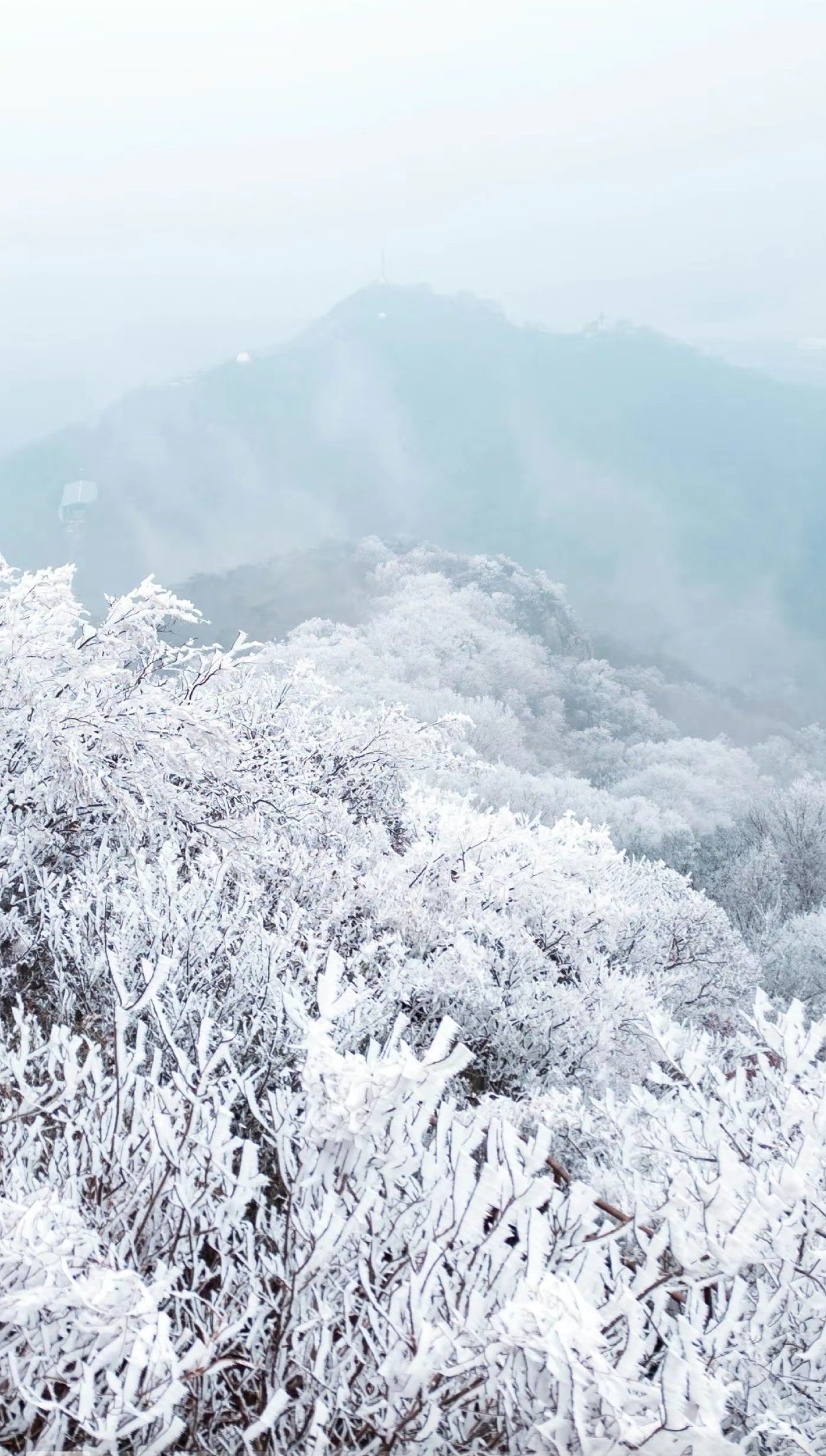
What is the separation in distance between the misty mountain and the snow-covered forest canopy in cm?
10797

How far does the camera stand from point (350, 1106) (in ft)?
6.65

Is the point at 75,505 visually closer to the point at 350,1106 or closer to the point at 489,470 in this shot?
the point at 489,470

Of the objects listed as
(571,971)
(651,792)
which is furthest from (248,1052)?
(651,792)

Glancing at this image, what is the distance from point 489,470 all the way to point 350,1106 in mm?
167549

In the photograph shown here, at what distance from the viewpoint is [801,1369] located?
2.25 metres

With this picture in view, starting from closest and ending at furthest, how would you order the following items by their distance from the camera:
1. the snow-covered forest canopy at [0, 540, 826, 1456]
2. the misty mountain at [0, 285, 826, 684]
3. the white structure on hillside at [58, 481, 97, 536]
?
the snow-covered forest canopy at [0, 540, 826, 1456] < the misty mountain at [0, 285, 826, 684] < the white structure on hillside at [58, 481, 97, 536]

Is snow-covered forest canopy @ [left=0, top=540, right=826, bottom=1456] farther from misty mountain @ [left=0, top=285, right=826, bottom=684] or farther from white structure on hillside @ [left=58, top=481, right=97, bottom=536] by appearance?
white structure on hillside @ [left=58, top=481, right=97, bottom=536]

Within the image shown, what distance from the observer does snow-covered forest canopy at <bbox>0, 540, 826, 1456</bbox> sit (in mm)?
1894

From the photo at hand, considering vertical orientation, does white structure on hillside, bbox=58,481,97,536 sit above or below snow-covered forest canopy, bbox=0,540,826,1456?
below

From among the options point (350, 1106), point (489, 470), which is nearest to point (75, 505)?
point (489, 470)

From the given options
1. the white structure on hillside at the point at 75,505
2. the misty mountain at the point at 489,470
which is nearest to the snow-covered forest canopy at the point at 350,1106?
the misty mountain at the point at 489,470

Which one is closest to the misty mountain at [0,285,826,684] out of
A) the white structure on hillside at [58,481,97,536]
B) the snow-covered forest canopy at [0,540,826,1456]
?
the white structure on hillside at [58,481,97,536]

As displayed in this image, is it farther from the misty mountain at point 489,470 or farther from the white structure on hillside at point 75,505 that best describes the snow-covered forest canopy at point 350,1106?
the white structure on hillside at point 75,505

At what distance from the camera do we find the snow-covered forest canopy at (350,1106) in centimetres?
189
